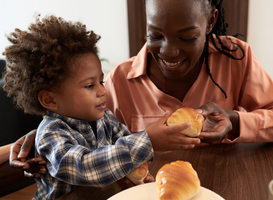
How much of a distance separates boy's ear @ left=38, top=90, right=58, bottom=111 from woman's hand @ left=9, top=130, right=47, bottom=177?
143mm

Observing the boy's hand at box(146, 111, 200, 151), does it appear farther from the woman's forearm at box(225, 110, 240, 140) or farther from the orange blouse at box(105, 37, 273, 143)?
the orange blouse at box(105, 37, 273, 143)

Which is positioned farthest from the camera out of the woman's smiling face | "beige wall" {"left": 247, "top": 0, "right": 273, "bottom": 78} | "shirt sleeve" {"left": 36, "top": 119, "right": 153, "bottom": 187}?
"beige wall" {"left": 247, "top": 0, "right": 273, "bottom": 78}

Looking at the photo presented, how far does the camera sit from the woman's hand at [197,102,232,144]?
0.90 metres

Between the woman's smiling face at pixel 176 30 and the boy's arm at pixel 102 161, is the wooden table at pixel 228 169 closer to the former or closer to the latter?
the boy's arm at pixel 102 161

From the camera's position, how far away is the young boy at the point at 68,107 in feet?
2.39

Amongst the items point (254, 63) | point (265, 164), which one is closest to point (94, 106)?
point (265, 164)

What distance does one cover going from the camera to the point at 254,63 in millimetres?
1270

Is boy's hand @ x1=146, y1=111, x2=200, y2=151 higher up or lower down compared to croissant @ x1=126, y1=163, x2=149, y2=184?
higher up

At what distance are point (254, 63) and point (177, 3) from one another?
55 cm

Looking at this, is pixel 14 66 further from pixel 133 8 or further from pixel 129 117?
pixel 133 8

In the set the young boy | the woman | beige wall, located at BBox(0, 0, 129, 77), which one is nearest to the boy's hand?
the young boy

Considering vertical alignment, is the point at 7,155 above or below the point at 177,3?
below

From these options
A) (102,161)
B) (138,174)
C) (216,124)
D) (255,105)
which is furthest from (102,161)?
(255,105)

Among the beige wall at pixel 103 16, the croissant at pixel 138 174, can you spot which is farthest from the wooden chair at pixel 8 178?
the beige wall at pixel 103 16
